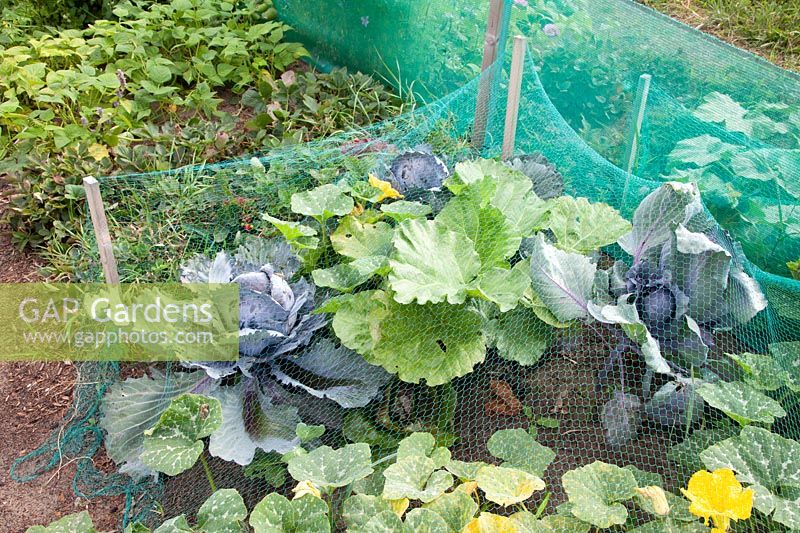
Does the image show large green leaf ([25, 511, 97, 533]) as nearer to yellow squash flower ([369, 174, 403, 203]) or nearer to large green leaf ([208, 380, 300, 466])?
large green leaf ([208, 380, 300, 466])

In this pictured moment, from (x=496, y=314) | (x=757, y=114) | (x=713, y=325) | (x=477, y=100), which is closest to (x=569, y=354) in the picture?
(x=496, y=314)

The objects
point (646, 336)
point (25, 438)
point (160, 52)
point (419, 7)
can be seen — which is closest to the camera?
point (646, 336)

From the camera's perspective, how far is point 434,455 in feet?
5.34

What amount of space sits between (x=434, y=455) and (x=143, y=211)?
157 centimetres

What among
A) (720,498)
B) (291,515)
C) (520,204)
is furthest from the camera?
(520,204)

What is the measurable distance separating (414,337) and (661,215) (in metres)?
0.76

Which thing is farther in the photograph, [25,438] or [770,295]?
[25,438]

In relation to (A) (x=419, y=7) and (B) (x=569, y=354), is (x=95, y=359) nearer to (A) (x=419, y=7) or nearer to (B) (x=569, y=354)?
(B) (x=569, y=354)

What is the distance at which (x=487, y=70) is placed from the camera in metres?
2.76

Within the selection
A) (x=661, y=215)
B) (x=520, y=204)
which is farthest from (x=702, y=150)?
(x=520, y=204)

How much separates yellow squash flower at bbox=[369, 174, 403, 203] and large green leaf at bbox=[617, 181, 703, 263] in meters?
0.68

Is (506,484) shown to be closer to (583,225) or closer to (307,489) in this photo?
(307,489)

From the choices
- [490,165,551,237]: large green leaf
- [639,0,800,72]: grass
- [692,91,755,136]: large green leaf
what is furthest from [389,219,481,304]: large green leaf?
[639,0,800,72]: grass

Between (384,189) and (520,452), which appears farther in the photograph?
(384,189)
